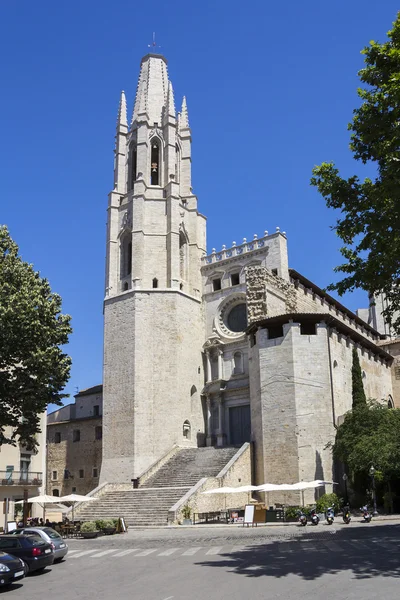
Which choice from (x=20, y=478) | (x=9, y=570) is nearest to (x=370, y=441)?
(x=20, y=478)

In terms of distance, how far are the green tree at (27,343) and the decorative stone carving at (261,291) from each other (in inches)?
769

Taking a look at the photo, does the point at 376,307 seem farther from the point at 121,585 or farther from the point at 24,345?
the point at 121,585

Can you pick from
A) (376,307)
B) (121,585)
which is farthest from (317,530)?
(376,307)

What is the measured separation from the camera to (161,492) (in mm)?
33062

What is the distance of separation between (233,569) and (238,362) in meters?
30.4

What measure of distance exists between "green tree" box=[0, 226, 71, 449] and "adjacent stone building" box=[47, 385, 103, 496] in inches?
976

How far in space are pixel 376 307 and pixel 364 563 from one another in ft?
164

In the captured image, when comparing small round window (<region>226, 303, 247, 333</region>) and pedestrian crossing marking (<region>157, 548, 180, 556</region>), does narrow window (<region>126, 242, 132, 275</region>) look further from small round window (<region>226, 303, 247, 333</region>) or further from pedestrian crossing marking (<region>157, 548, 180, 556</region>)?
pedestrian crossing marking (<region>157, 548, 180, 556</region>)

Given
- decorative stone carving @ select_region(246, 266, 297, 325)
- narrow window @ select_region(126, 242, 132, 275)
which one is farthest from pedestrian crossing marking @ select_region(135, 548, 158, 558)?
narrow window @ select_region(126, 242, 132, 275)

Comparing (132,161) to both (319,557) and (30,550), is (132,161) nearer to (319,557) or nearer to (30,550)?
(30,550)

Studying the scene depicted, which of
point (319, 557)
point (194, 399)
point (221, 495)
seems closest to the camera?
point (319, 557)

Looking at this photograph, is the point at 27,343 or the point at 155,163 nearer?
the point at 27,343

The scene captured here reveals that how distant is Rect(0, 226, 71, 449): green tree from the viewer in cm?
2208

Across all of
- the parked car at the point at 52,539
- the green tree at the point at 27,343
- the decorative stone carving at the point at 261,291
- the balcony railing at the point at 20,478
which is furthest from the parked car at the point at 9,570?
the decorative stone carving at the point at 261,291
